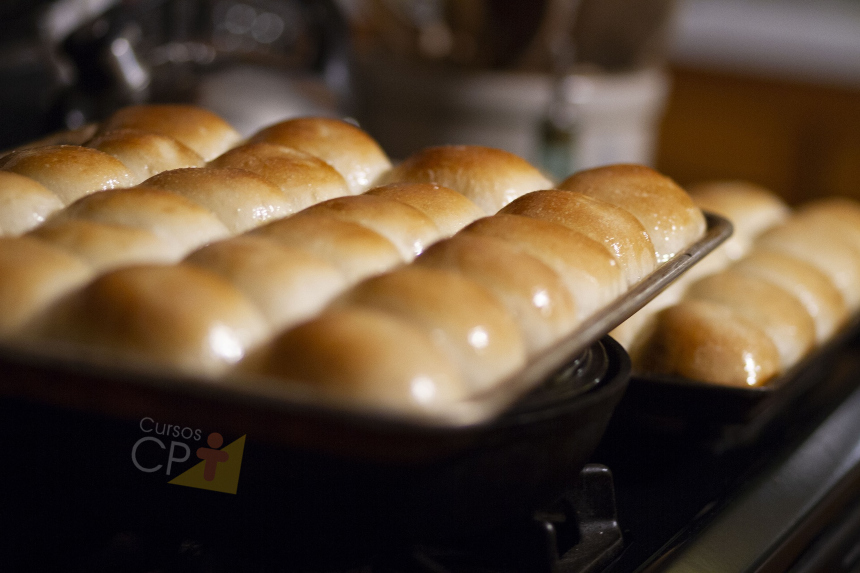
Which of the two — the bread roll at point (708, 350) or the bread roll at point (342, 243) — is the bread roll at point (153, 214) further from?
the bread roll at point (708, 350)

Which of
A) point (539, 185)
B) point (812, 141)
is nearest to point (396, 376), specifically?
point (539, 185)

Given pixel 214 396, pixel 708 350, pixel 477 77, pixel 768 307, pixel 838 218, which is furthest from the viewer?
pixel 477 77

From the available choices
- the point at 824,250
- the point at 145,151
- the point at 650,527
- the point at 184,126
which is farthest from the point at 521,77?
the point at 650,527

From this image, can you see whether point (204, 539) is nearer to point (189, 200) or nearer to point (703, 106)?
point (189, 200)

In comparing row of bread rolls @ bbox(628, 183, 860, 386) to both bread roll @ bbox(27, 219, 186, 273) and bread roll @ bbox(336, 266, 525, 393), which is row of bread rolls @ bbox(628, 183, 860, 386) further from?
bread roll @ bbox(27, 219, 186, 273)

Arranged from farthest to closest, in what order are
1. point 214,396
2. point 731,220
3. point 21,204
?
point 731,220
point 21,204
point 214,396

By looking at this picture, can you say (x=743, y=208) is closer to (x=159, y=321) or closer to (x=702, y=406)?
(x=702, y=406)

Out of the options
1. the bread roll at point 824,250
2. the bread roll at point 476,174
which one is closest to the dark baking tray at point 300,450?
the bread roll at point 476,174
